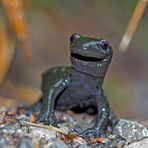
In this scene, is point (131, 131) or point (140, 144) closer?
point (140, 144)

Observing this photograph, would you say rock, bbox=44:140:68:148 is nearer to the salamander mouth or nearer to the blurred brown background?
the salamander mouth

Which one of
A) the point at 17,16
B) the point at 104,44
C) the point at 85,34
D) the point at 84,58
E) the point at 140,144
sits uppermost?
the point at 104,44

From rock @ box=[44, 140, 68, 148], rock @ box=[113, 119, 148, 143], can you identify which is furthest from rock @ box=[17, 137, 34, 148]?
rock @ box=[113, 119, 148, 143]

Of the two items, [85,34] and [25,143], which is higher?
[25,143]

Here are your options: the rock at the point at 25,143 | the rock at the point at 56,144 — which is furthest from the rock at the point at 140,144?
the rock at the point at 25,143

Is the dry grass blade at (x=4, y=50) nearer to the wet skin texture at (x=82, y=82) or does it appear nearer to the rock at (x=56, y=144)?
the wet skin texture at (x=82, y=82)

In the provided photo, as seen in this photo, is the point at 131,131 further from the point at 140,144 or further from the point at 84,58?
the point at 84,58

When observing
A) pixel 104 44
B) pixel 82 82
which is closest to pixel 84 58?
pixel 104 44
